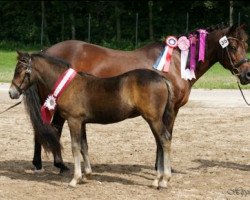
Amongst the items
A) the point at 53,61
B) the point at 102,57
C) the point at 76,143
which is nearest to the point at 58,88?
the point at 53,61

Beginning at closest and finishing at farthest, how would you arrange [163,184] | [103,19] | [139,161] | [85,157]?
[163,184], [85,157], [139,161], [103,19]

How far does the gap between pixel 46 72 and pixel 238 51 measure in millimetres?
2688

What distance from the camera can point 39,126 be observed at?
8.11 m

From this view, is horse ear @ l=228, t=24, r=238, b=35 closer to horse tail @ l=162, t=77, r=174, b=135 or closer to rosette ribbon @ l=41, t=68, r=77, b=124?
horse tail @ l=162, t=77, r=174, b=135

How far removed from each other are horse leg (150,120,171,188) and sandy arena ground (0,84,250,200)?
140 mm

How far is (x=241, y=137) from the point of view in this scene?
11438 millimetres

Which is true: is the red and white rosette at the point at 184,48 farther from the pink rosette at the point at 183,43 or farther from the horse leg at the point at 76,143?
the horse leg at the point at 76,143

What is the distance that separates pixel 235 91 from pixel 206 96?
1679mm

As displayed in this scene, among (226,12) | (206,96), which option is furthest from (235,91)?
(226,12)

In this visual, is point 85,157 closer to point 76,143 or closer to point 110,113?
point 76,143

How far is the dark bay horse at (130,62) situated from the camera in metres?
8.12

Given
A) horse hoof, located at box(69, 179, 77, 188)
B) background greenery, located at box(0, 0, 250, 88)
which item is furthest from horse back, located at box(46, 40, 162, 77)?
background greenery, located at box(0, 0, 250, 88)

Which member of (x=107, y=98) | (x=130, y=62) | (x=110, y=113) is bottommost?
(x=110, y=113)

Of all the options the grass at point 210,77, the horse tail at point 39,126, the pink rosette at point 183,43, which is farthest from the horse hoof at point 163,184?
the grass at point 210,77
